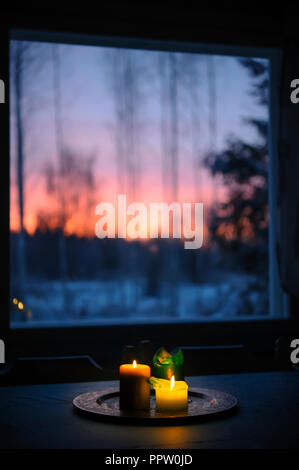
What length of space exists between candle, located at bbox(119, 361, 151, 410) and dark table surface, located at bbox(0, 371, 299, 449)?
0.12 meters

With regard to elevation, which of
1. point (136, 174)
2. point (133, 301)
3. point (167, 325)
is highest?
point (136, 174)

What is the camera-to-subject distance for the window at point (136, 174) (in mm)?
3084

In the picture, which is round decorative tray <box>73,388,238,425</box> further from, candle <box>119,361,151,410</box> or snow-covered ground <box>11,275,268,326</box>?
snow-covered ground <box>11,275,268,326</box>

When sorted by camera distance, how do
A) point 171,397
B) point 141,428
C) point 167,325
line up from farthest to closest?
point 167,325, point 171,397, point 141,428

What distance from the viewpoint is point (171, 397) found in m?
1.40

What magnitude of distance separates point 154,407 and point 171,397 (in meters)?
0.09

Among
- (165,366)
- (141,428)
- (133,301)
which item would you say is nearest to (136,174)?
(133,301)

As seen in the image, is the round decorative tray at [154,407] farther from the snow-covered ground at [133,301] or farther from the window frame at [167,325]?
the snow-covered ground at [133,301]

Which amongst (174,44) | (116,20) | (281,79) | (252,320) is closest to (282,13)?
(281,79)

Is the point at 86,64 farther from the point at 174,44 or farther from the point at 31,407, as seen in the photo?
the point at 31,407

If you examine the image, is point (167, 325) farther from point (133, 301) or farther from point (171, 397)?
point (171, 397)

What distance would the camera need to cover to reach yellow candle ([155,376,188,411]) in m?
1.39

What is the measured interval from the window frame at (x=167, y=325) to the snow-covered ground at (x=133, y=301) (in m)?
0.10

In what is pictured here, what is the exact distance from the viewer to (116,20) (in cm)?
313
